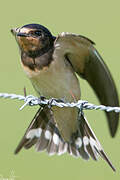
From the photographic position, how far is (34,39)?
6.09 m

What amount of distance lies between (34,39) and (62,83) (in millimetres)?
454

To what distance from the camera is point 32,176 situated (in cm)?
680

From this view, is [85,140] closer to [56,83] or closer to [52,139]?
[52,139]

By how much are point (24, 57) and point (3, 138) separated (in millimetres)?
1638

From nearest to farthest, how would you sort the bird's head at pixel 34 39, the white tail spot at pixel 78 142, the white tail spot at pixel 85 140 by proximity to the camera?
the bird's head at pixel 34 39 < the white tail spot at pixel 85 140 < the white tail spot at pixel 78 142

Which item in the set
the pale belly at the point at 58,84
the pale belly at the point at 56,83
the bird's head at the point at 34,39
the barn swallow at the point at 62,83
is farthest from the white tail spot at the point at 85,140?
the bird's head at the point at 34,39

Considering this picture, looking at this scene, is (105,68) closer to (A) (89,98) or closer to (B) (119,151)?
(B) (119,151)

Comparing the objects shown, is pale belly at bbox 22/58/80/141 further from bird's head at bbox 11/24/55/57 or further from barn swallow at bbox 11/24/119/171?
bird's head at bbox 11/24/55/57

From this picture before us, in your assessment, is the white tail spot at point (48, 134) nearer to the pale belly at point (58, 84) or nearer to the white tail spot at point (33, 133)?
the white tail spot at point (33, 133)

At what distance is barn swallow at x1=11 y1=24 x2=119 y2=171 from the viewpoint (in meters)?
6.12

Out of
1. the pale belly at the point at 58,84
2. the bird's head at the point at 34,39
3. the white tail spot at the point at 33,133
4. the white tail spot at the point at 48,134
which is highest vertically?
the bird's head at the point at 34,39

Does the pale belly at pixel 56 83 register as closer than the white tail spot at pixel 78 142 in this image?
Yes

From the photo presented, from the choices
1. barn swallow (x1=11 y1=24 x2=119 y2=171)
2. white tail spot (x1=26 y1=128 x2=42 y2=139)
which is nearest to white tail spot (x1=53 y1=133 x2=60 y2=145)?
barn swallow (x1=11 y1=24 x2=119 y2=171)

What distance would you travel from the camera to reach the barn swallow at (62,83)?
20.1 feet
